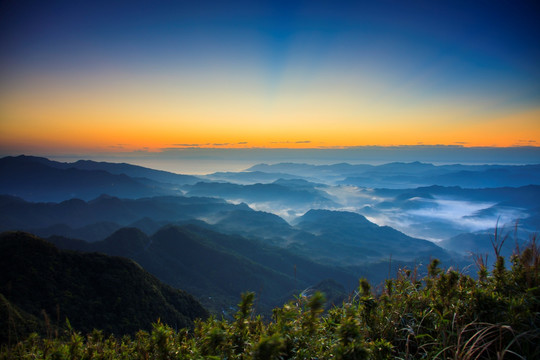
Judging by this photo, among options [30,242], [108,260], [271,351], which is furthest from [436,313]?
[30,242]

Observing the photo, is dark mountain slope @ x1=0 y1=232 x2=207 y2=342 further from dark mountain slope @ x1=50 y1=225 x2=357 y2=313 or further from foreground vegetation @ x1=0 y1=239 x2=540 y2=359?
dark mountain slope @ x1=50 y1=225 x2=357 y2=313

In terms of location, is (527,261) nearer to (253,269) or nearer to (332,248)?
(253,269)

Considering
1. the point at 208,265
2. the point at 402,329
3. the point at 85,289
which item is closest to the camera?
the point at 402,329

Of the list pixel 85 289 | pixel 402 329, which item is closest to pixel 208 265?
pixel 85 289

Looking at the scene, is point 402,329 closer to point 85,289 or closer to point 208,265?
point 85,289

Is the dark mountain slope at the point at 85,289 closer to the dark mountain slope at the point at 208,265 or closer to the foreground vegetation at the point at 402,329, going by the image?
the foreground vegetation at the point at 402,329

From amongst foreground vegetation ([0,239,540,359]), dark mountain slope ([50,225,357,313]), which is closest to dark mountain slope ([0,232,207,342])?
foreground vegetation ([0,239,540,359])

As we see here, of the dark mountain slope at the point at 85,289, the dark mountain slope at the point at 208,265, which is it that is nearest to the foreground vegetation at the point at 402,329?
the dark mountain slope at the point at 85,289
